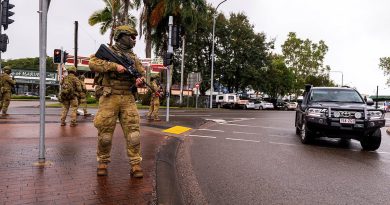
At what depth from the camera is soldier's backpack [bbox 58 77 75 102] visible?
10.8m

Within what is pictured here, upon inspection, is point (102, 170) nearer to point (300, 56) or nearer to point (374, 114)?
point (374, 114)

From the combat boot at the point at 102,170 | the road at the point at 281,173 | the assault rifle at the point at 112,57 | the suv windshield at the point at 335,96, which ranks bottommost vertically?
the road at the point at 281,173

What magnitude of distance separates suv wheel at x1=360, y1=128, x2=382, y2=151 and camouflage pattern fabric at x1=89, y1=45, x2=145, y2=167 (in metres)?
6.09

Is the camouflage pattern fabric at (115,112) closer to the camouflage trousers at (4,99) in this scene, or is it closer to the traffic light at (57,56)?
the camouflage trousers at (4,99)

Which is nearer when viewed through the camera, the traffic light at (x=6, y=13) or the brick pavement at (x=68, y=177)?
the brick pavement at (x=68, y=177)

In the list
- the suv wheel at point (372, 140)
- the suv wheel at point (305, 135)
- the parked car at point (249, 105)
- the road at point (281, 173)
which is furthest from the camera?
the parked car at point (249, 105)

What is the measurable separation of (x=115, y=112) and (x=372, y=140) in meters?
6.55

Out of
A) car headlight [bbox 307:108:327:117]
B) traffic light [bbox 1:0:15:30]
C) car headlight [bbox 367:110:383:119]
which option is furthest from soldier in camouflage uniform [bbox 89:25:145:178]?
traffic light [bbox 1:0:15:30]

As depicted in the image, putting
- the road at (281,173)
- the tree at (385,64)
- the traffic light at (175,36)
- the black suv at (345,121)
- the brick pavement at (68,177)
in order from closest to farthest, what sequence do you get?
the brick pavement at (68,177) → the road at (281,173) → the black suv at (345,121) → the traffic light at (175,36) → the tree at (385,64)

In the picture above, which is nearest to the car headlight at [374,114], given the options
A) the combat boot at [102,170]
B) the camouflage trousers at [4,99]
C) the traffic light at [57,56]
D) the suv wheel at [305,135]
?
the suv wheel at [305,135]

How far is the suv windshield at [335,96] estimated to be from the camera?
9555 millimetres

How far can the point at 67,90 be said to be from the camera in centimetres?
1081

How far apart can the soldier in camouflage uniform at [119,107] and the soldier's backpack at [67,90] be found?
6434mm

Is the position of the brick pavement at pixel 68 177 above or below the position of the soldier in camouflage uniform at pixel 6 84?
below
